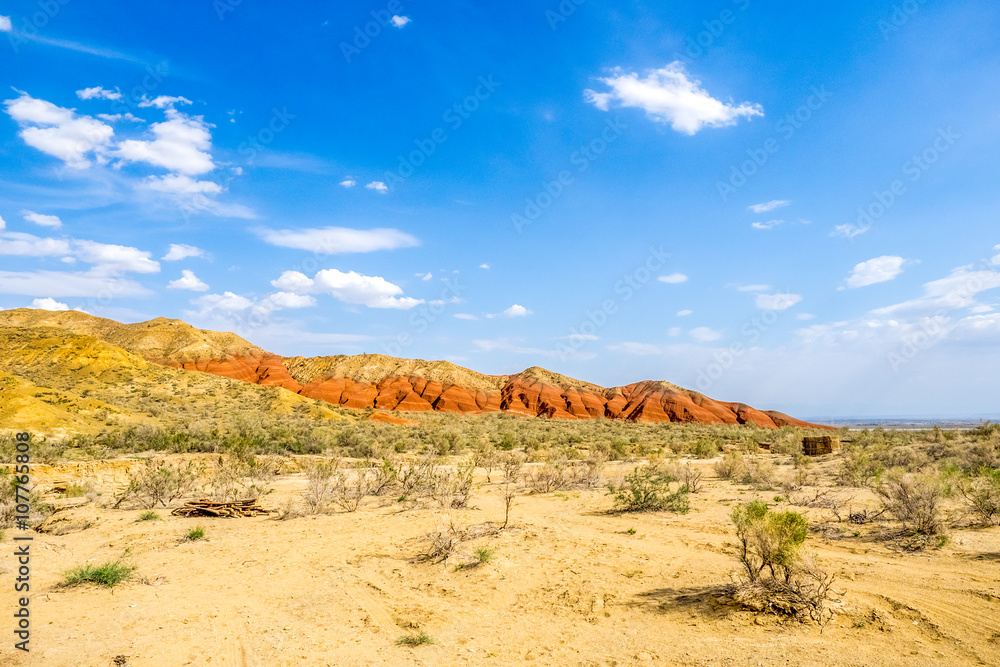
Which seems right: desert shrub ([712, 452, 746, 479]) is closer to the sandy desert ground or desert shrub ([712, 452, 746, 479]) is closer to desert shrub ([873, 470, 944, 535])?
the sandy desert ground

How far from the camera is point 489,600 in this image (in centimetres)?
801

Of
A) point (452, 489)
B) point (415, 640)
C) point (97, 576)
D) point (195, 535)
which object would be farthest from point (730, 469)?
point (97, 576)

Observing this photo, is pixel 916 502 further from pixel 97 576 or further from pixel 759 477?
pixel 97 576

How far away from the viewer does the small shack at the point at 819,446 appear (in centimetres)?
2836

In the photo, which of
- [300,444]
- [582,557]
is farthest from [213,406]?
[582,557]

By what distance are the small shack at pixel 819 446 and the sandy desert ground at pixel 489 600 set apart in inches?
739

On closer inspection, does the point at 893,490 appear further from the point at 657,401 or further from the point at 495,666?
the point at 657,401

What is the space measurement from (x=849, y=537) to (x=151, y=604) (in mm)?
13286

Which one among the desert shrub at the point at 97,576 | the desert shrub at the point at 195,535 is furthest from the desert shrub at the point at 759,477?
the desert shrub at the point at 97,576

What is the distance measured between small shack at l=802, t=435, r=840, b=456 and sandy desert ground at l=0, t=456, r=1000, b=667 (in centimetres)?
1876

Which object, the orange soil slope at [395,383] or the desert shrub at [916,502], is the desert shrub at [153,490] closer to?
the desert shrub at [916,502]

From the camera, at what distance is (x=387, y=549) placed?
10695mm

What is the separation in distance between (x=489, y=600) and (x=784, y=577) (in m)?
4.38

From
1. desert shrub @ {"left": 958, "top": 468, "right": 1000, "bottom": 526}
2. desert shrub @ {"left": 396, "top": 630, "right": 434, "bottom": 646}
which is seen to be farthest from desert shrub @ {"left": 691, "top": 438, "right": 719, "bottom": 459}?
desert shrub @ {"left": 396, "top": 630, "right": 434, "bottom": 646}
